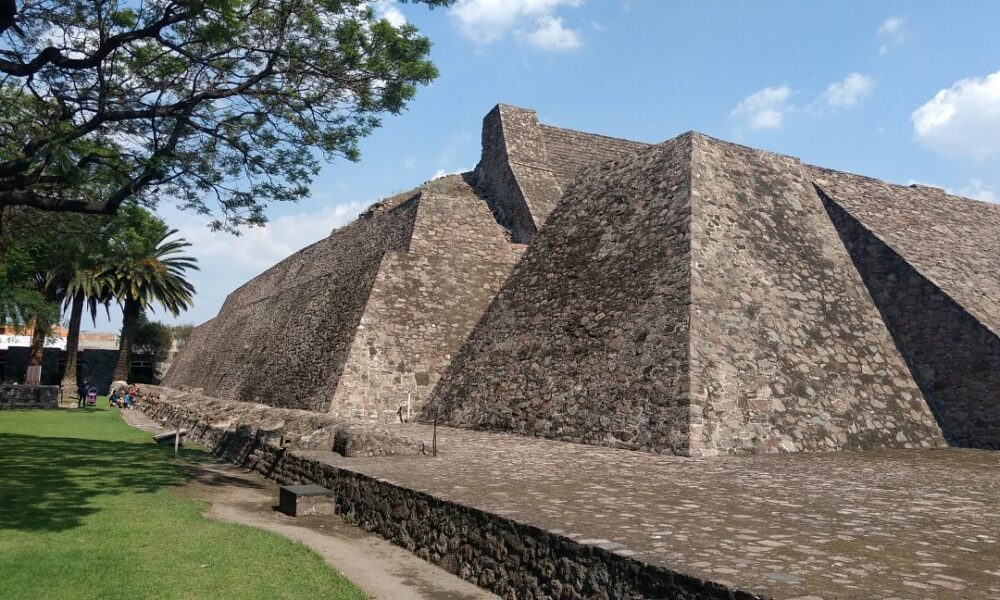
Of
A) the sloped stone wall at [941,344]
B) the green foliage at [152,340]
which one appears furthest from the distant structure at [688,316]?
the green foliage at [152,340]

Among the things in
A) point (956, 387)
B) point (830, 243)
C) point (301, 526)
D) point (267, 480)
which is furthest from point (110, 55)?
point (956, 387)

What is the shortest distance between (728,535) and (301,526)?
4093 millimetres

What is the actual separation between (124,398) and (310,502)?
23.6 metres

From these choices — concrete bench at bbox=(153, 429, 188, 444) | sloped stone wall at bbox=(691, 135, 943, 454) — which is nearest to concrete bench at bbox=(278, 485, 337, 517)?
sloped stone wall at bbox=(691, 135, 943, 454)

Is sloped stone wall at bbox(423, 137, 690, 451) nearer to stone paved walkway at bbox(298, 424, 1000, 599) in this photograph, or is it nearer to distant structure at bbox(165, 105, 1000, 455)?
distant structure at bbox(165, 105, 1000, 455)

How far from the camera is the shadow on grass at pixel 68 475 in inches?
230

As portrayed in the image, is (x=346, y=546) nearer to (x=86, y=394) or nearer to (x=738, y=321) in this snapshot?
(x=738, y=321)

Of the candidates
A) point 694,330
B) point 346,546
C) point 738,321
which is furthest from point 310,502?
point 738,321

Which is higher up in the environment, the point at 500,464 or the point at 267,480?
the point at 500,464

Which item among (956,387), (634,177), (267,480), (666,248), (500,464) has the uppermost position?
(634,177)

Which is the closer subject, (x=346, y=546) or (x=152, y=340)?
(x=346, y=546)

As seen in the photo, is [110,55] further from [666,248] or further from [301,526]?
[666,248]

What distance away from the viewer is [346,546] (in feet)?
18.2

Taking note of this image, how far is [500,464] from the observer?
23.1 ft
